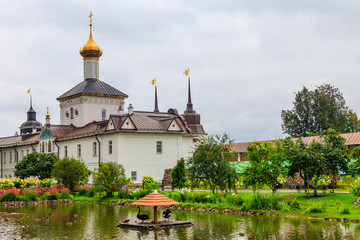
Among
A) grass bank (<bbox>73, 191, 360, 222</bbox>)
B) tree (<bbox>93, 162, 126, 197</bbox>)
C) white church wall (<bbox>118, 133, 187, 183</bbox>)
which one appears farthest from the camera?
white church wall (<bbox>118, 133, 187, 183</bbox>)

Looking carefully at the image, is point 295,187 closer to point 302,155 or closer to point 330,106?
point 302,155

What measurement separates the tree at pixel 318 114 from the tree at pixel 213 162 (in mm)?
34706

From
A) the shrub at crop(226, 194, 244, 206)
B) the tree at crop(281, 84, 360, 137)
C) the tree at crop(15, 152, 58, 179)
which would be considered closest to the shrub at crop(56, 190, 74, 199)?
the tree at crop(15, 152, 58, 179)

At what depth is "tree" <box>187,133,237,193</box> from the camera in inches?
1130

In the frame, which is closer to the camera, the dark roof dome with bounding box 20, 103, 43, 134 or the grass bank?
the grass bank

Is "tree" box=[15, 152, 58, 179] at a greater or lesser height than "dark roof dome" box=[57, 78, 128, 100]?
lesser

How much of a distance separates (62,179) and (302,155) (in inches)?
835

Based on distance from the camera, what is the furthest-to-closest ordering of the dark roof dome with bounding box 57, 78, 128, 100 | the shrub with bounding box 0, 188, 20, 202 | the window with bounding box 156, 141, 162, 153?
the dark roof dome with bounding box 57, 78, 128, 100, the window with bounding box 156, 141, 162, 153, the shrub with bounding box 0, 188, 20, 202

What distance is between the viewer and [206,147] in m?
29.2

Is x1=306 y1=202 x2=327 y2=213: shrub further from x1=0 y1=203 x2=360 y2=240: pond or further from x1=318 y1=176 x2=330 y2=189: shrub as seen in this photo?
x1=318 y1=176 x2=330 y2=189: shrub

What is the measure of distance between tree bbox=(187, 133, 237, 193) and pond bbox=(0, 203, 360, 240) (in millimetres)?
4286

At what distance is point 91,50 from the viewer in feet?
182

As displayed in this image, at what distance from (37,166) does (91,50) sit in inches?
553

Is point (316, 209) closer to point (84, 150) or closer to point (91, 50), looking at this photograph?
point (84, 150)
